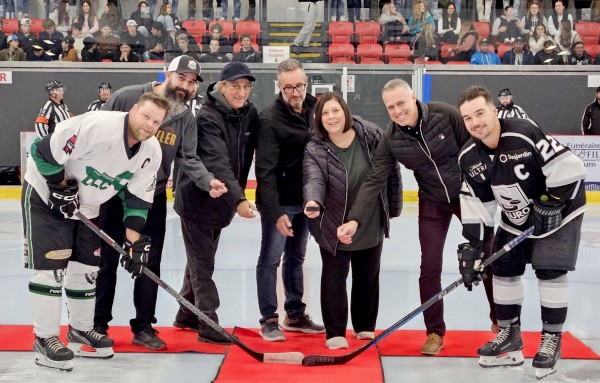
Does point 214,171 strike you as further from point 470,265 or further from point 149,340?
point 470,265

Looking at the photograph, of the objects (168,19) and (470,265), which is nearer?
(470,265)

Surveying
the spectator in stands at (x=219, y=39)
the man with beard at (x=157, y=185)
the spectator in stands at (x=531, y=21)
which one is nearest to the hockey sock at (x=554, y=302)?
the man with beard at (x=157, y=185)

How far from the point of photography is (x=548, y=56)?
41.2ft

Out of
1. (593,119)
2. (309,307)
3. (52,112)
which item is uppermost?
(52,112)

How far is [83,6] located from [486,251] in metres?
9.36

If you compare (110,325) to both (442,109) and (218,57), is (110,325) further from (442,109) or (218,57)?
(218,57)

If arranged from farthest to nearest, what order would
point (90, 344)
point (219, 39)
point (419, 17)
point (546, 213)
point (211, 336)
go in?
point (419, 17) → point (219, 39) → point (211, 336) → point (90, 344) → point (546, 213)

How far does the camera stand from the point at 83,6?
12383 mm

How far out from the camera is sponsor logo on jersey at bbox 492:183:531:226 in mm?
3916

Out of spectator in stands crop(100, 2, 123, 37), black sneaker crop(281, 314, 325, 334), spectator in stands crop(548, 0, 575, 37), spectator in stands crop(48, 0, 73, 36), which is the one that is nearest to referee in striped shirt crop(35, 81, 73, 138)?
spectator in stands crop(100, 2, 123, 37)

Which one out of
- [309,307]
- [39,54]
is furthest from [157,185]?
[39,54]

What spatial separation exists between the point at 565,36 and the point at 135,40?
6080 mm

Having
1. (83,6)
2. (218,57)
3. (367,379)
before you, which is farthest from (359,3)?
(367,379)

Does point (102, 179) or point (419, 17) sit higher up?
point (419, 17)
